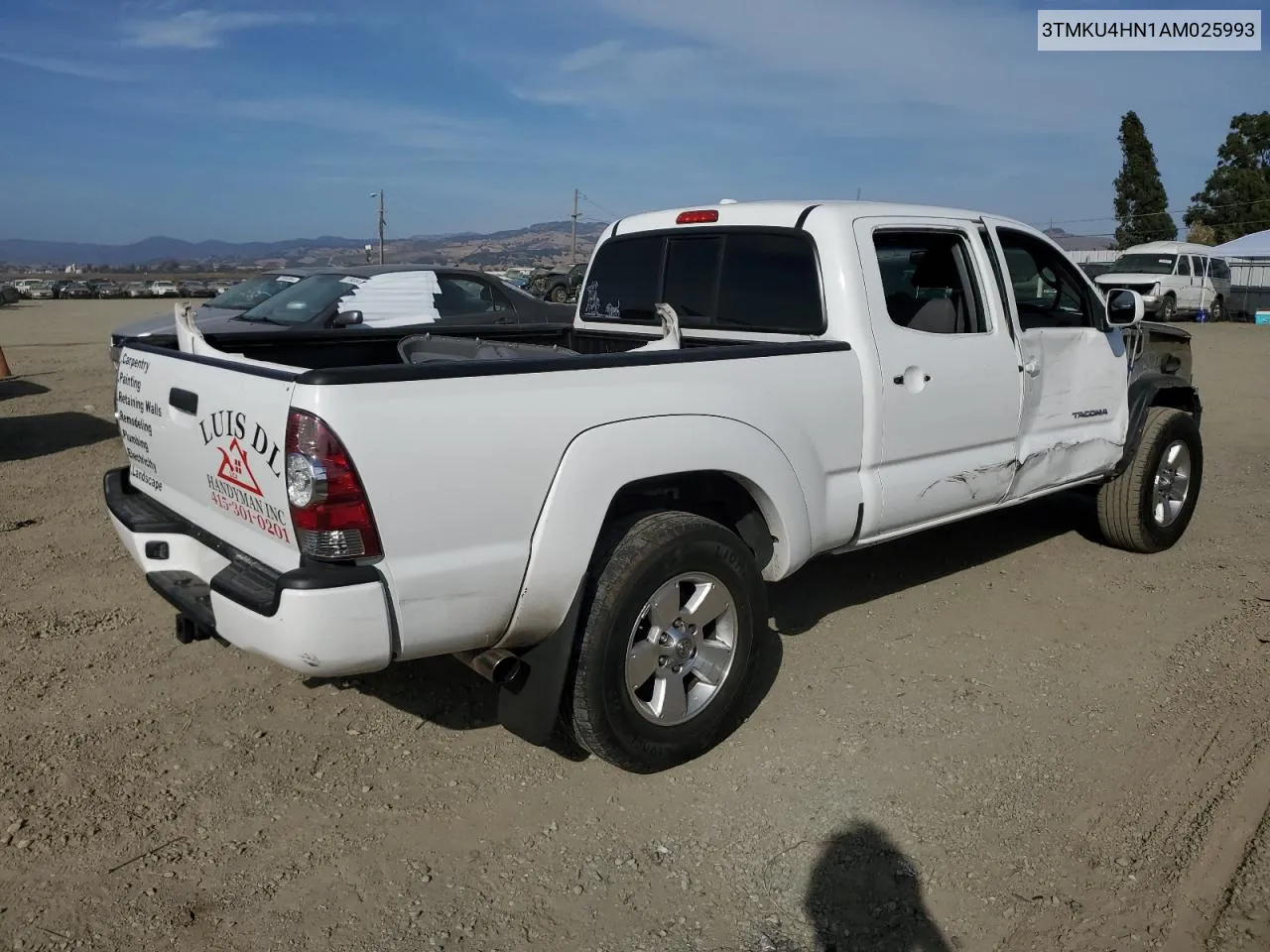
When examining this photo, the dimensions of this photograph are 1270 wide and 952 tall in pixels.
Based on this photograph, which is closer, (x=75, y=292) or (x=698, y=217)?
(x=698, y=217)

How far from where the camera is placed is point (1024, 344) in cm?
482

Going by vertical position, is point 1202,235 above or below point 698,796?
above

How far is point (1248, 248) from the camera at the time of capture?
32094 millimetres

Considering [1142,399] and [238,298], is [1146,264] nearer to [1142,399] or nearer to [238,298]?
[238,298]

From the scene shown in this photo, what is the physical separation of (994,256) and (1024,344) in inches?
17.0

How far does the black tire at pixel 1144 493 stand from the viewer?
5.83 metres

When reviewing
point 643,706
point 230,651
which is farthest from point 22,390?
point 643,706

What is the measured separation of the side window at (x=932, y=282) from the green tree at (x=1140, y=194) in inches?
2056

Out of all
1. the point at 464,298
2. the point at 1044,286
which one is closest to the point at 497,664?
the point at 1044,286

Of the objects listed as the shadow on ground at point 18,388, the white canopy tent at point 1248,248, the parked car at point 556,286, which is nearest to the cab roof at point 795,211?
the shadow on ground at point 18,388

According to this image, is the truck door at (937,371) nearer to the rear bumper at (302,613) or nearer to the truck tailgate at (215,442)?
the rear bumper at (302,613)

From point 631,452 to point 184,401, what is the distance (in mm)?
1450

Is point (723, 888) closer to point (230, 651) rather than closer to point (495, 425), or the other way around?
point (495, 425)

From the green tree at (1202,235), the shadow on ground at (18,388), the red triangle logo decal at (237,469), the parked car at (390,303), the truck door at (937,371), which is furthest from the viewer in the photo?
the green tree at (1202,235)
